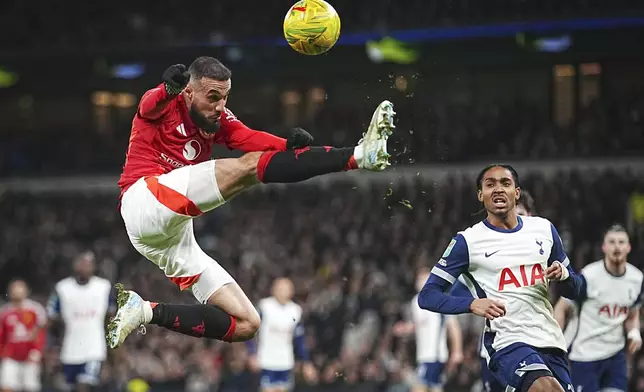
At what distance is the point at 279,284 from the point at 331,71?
352 inches

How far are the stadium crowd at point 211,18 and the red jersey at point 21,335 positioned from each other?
8.07m

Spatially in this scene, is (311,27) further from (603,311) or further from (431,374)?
(431,374)

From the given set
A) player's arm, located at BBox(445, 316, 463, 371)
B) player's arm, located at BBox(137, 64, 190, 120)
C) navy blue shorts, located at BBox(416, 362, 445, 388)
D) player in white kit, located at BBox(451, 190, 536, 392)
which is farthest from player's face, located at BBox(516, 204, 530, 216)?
navy blue shorts, located at BBox(416, 362, 445, 388)

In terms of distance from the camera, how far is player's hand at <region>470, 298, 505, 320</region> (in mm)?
6031

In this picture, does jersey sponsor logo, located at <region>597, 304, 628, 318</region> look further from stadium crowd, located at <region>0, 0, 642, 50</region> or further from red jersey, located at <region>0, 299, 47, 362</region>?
stadium crowd, located at <region>0, 0, 642, 50</region>

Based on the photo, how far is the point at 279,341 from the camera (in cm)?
1365

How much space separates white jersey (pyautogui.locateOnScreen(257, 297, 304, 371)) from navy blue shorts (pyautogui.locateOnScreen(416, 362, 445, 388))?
169 centimetres

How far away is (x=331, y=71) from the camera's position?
21.8m

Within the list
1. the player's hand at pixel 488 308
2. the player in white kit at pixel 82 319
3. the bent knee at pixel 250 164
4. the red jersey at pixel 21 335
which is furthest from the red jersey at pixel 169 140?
the red jersey at pixel 21 335

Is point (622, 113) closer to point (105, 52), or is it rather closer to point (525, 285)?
point (105, 52)

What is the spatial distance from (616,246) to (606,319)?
68 centimetres

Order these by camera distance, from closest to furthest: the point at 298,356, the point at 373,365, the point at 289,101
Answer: the point at 298,356 < the point at 373,365 < the point at 289,101

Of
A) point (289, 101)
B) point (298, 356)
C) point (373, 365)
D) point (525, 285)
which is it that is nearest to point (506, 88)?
point (289, 101)

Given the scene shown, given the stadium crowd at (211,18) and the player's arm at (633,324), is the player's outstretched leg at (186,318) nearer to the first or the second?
the player's arm at (633,324)
